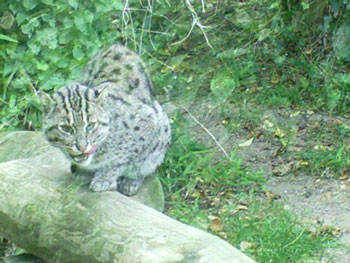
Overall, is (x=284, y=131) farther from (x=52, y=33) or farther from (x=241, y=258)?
(x=241, y=258)

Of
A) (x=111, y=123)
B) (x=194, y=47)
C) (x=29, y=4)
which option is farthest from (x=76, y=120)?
(x=194, y=47)

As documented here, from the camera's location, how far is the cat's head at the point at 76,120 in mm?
5184

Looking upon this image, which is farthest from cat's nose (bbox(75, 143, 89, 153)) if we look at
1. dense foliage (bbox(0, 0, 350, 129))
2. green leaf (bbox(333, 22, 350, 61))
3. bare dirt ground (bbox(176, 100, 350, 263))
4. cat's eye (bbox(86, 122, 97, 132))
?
green leaf (bbox(333, 22, 350, 61))

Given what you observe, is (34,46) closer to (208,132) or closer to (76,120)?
(208,132)

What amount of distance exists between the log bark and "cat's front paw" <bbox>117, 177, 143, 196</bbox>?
501mm

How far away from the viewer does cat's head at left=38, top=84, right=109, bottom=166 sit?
5184mm

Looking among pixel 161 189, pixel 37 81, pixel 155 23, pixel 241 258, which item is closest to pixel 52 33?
pixel 37 81

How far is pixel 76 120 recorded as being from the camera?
5.18 metres

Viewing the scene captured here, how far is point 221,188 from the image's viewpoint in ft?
21.7

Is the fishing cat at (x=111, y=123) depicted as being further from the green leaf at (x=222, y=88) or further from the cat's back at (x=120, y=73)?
the green leaf at (x=222, y=88)

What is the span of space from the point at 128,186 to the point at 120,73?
821 mm

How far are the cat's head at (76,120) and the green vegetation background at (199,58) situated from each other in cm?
122

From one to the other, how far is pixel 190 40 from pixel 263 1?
0.85m

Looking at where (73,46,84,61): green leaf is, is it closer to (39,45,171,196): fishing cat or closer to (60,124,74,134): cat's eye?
(39,45,171,196): fishing cat
